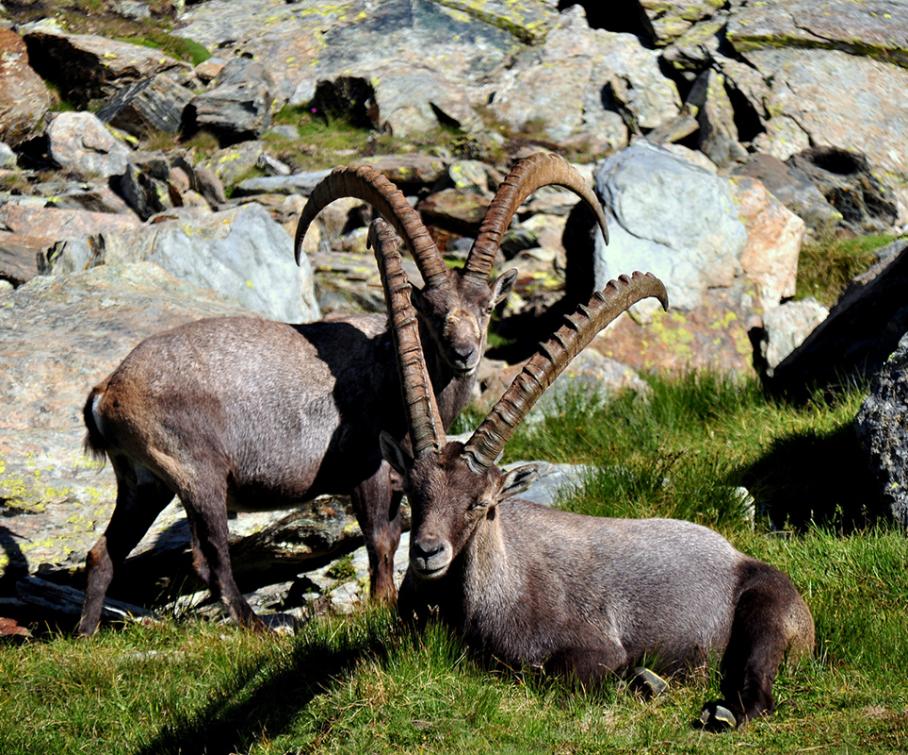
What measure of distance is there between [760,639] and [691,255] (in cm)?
891

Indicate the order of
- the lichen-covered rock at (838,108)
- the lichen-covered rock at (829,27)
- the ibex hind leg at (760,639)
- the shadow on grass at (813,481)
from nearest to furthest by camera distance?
1. the ibex hind leg at (760,639)
2. the shadow on grass at (813,481)
3. the lichen-covered rock at (838,108)
4. the lichen-covered rock at (829,27)

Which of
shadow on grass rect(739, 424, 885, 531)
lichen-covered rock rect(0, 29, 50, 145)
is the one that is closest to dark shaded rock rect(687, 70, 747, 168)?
shadow on grass rect(739, 424, 885, 531)

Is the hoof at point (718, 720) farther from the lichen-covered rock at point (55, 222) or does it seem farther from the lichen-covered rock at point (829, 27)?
the lichen-covered rock at point (829, 27)

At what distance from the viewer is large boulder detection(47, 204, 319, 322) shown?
13164 mm

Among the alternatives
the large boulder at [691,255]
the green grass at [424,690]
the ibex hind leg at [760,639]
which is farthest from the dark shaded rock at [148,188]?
the ibex hind leg at [760,639]

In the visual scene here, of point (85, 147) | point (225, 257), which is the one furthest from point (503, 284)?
point (85, 147)

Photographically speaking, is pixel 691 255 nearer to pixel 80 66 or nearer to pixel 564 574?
pixel 564 574

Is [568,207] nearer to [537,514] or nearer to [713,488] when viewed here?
[713,488]

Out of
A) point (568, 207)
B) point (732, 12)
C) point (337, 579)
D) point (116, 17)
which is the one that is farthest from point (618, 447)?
point (116, 17)

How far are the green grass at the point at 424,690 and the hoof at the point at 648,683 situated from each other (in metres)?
0.09

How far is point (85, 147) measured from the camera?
2162cm

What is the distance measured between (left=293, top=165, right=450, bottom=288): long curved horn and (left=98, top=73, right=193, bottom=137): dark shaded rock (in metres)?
15.1

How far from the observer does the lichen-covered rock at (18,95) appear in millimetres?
22578

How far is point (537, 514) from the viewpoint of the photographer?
764cm
